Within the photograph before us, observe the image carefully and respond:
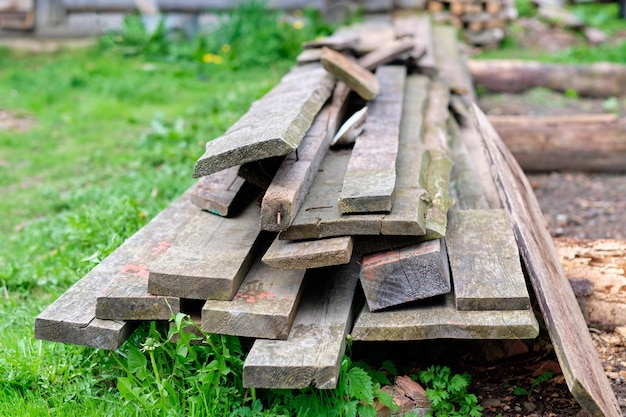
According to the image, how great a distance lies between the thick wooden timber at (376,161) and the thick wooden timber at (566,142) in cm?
159

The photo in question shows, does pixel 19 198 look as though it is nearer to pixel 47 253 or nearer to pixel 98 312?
pixel 47 253

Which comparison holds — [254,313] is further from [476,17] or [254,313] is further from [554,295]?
[476,17]

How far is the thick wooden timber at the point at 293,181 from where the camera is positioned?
2752mm

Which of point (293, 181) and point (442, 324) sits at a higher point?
point (293, 181)

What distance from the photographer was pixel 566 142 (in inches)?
236

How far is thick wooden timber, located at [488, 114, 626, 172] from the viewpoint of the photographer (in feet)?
19.4

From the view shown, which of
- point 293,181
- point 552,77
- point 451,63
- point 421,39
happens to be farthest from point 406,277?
point 552,77

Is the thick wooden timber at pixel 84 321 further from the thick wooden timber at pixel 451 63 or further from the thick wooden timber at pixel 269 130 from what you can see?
the thick wooden timber at pixel 451 63

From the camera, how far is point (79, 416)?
289 centimetres

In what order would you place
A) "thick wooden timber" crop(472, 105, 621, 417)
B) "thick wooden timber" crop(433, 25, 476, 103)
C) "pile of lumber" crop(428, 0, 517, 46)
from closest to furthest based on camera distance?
1. "thick wooden timber" crop(472, 105, 621, 417)
2. "thick wooden timber" crop(433, 25, 476, 103)
3. "pile of lumber" crop(428, 0, 517, 46)

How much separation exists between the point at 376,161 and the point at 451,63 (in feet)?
14.8

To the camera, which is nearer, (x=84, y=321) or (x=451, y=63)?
(x=84, y=321)

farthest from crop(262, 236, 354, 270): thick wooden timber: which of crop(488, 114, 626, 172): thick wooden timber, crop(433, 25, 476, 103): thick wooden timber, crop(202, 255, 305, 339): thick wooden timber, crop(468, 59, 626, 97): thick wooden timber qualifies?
crop(468, 59, 626, 97): thick wooden timber

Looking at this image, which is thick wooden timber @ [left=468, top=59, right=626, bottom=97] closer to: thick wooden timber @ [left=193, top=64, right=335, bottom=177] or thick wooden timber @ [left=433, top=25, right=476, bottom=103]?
thick wooden timber @ [left=433, top=25, right=476, bottom=103]
